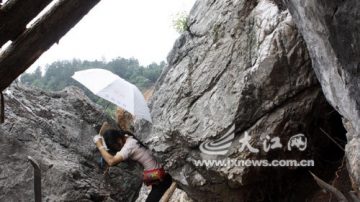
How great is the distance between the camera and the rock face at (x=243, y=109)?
4762 mm

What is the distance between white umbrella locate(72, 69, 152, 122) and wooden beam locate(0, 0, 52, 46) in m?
3.25

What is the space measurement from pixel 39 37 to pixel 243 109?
9.40 ft

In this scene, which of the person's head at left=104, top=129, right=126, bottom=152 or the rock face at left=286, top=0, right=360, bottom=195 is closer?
the rock face at left=286, top=0, right=360, bottom=195

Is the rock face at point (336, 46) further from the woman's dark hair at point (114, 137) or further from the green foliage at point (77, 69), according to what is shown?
the green foliage at point (77, 69)

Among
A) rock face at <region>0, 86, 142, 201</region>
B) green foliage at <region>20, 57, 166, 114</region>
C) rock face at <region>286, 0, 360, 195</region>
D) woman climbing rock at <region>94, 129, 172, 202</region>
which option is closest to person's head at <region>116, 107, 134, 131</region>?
rock face at <region>0, 86, 142, 201</region>

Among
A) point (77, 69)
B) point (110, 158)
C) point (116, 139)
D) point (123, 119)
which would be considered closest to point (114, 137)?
point (116, 139)

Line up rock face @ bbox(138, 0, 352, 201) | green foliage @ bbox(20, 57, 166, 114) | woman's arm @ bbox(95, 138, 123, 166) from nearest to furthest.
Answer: rock face @ bbox(138, 0, 352, 201)
woman's arm @ bbox(95, 138, 123, 166)
green foliage @ bbox(20, 57, 166, 114)

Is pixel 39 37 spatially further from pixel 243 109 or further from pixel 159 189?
pixel 159 189

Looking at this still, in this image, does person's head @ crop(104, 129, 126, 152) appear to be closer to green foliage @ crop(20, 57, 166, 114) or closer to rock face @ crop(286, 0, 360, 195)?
rock face @ crop(286, 0, 360, 195)

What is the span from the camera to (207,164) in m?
5.01

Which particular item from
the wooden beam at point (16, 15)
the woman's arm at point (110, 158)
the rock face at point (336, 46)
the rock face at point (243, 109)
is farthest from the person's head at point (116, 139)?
the wooden beam at point (16, 15)

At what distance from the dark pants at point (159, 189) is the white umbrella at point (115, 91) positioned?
0.82 meters

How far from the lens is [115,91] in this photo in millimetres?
5984

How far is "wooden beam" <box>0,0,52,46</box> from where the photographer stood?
7.55ft
